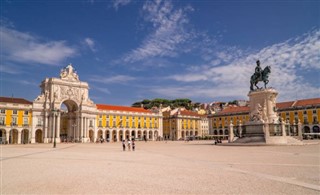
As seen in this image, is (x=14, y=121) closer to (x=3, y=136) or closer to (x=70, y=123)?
(x=3, y=136)

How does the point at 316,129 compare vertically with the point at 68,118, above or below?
below

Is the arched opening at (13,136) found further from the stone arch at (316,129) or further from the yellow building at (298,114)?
A: the stone arch at (316,129)

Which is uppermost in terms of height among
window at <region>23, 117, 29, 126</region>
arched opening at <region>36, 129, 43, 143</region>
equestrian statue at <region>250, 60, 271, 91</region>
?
equestrian statue at <region>250, 60, 271, 91</region>

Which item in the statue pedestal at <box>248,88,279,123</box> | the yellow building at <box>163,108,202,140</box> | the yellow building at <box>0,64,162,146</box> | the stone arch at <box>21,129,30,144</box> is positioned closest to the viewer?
the statue pedestal at <box>248,88,279,123</box>

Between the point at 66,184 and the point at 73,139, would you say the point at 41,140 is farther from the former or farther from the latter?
the point at 66,184

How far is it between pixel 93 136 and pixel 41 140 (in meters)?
15.5

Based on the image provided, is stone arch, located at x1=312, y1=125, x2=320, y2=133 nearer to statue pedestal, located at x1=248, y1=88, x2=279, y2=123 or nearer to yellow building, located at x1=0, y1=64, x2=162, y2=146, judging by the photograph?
statue pedestal, located at x1=248, y1=88, x2=279, y2=123

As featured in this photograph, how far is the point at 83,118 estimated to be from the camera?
79.3 metres

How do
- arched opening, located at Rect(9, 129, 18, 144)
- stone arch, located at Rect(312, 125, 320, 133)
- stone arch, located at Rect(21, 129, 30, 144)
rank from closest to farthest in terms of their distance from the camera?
arched opening, located at Rect(9, 129, 18, 144) → stone arch, located at Rect(21, 129, 30, 144) → stone arch, located at Rect(312, 125, 320, 133)

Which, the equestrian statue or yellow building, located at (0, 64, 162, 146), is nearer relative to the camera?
the equestrian statue

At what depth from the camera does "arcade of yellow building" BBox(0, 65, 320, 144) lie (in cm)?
6962

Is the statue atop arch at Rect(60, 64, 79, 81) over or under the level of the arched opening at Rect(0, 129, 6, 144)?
over

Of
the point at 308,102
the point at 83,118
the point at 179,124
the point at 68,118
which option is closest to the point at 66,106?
the point at 68,118

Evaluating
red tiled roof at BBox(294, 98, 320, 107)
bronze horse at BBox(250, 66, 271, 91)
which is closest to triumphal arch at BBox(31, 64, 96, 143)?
bronze horse at BBox(250, 66, 271, 91)
